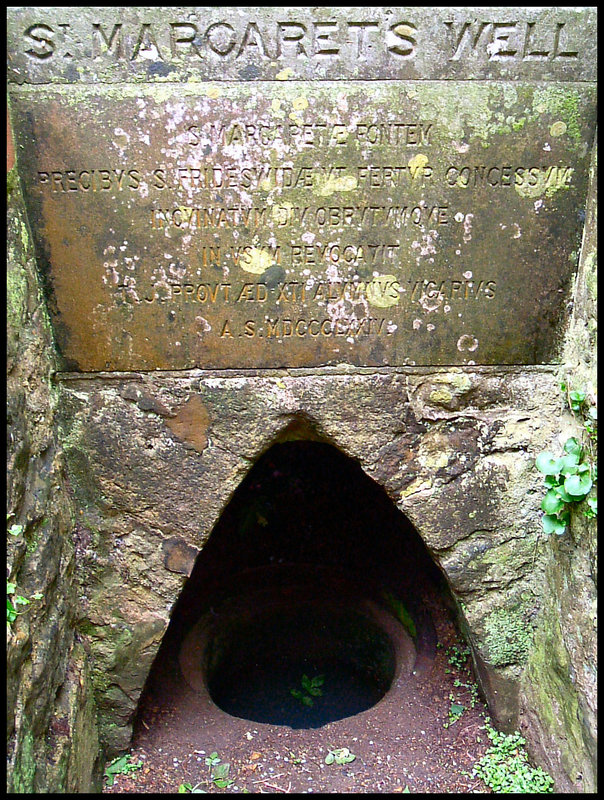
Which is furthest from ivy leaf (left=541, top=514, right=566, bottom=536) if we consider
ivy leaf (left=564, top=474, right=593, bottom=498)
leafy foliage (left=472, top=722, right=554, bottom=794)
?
leafy foliage (left=472, top=722, right=554, bottom=794)

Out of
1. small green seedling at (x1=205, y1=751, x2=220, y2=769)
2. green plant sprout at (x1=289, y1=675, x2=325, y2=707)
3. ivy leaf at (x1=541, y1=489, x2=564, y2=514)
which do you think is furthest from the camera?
green plant sprout at (x1=289, y1=675, x2=325, y2=707)

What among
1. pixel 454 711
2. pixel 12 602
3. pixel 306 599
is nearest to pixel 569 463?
pixel 454 711

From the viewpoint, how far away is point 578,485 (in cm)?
192

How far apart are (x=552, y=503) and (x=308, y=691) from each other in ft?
6.18

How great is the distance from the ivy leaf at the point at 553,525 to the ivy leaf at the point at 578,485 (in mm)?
115

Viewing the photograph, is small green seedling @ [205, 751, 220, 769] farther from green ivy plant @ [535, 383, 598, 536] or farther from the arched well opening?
green ivy plant @ [535, 383, 598, 536]

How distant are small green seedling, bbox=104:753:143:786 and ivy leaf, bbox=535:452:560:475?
5.73 feet

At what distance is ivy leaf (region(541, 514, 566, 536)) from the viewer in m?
2.00

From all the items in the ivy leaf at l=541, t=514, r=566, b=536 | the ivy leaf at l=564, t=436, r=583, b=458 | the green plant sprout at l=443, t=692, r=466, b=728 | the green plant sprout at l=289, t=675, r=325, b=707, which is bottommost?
the green plant sprout at l=289, t=675, r=325, b=707

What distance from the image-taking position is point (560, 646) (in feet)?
6.78

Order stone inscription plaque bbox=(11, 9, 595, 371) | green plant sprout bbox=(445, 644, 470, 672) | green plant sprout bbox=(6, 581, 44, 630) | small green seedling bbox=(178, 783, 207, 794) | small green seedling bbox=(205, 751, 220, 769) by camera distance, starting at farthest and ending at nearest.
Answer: green plant sprout bbox=(445, 644, 470, 672)
small green seedling bbox=(205, 751, 220, 769)
small green seedling bbox=(178, 783, 207, 794)
stone inscription plaque bbox=(11, 9, 595, 371)
green plant sprout bbox=(6, 581, 44, 630)

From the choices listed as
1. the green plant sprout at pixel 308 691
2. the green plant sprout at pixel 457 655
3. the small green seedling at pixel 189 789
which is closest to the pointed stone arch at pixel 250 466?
the small green seedling at pixel 189 789

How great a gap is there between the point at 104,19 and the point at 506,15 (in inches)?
46.4

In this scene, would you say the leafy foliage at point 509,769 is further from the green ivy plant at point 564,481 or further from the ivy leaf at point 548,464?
the ivy leaf at point 548,464
